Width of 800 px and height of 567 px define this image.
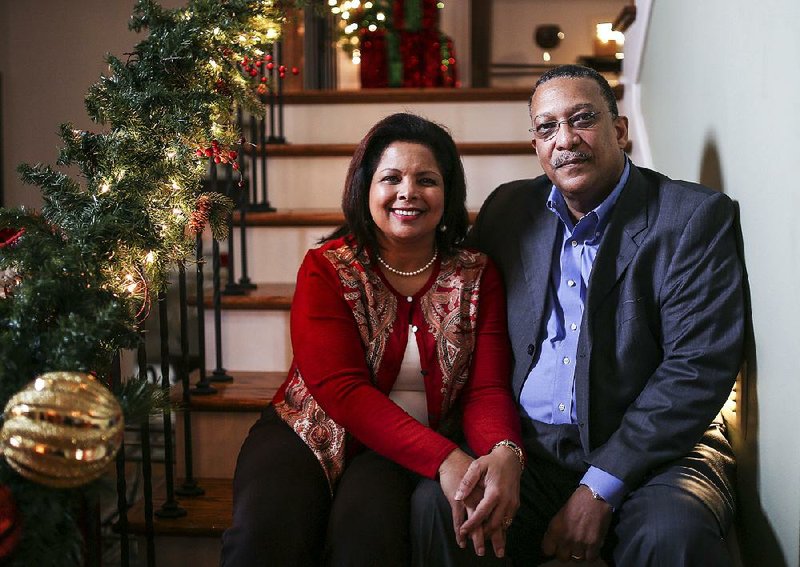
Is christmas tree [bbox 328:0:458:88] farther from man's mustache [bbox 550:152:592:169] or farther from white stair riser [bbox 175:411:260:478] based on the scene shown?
man's mustache [bbox 550:152:592:169]

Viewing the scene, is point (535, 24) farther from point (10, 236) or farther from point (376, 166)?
point (10, 236)

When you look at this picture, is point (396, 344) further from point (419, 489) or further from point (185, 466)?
point (185, 466)

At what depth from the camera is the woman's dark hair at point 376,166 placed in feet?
6.02

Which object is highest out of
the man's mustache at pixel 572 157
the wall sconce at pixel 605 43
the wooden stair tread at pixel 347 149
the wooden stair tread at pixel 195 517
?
the wall sconce at pixel 605 43

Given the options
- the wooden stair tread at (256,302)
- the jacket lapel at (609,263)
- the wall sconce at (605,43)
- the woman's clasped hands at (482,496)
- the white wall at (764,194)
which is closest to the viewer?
the white wall at (764,194)

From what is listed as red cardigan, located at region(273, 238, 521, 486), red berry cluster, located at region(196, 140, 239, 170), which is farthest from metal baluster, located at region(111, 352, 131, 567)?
red berry cluster, located at region(196, 140, 239, 170)

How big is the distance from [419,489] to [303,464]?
0.76ft

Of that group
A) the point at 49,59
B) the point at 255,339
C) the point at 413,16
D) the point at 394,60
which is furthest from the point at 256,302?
the point at 49,59

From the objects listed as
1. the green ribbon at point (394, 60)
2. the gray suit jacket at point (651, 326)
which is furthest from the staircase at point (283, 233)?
the green ribbon at point (394, 60)

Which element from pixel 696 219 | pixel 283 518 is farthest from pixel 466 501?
pixel 696 219

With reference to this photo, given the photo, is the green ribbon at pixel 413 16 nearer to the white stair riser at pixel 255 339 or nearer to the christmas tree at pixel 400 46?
the christmas tree at pixel 400 46

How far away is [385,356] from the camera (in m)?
Answer: 1.76

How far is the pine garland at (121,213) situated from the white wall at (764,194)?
96 centimetres

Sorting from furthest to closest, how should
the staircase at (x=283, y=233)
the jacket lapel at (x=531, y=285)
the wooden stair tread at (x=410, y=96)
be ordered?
the wooden stair tread at (x=410, y=96), the staircase at (x=283, y=233), the jacket lapel at (x=531, y=285)
